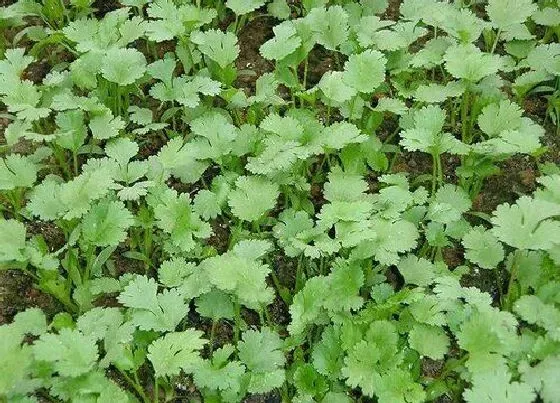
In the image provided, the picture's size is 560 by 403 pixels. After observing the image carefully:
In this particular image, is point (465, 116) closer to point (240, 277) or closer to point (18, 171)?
point (240, 277)

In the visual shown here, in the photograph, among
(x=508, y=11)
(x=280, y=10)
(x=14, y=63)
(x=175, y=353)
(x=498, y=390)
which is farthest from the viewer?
(x=280, y=10)

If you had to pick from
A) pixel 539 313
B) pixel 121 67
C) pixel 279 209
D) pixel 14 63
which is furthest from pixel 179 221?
pixel 539 313

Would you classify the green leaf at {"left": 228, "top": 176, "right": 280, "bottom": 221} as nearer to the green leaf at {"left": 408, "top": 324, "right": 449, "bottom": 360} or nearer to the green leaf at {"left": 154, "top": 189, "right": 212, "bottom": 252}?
the green leaf at {"left": 154, "top": 189, "right": 212, "bottom": 252}

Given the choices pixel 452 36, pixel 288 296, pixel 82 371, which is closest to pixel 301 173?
pixel 288 296

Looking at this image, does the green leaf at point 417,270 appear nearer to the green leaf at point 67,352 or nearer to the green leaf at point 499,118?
the green leaf at point 499,118

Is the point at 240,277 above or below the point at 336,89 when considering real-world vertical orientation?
below

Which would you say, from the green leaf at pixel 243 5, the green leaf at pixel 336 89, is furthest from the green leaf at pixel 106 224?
the green leaf at pixel 243 5

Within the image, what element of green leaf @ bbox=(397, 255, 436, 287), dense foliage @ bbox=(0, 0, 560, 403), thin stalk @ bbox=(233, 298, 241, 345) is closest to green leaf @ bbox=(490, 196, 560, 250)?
dense foliage @ bbox=(0, 0, 560, 403)
